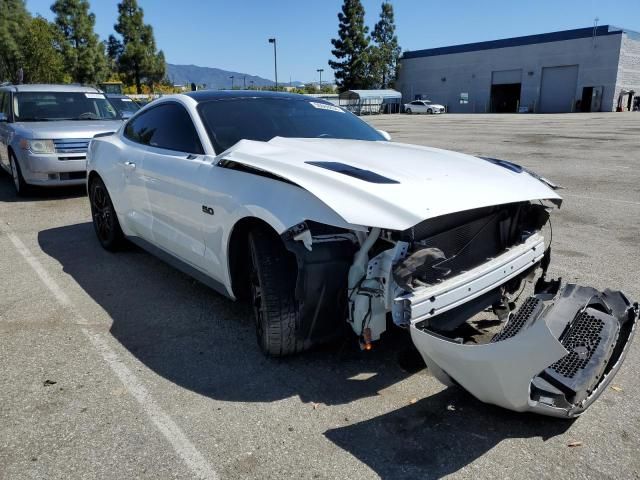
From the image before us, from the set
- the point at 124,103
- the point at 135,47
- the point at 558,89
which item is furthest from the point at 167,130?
the point at 135,47

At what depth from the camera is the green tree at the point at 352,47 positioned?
218 feet

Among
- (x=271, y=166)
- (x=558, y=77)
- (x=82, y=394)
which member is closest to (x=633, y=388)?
(x=271, y=166)

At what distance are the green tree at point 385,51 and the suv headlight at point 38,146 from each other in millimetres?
62800

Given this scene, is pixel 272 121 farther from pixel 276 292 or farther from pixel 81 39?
pixel 81 39

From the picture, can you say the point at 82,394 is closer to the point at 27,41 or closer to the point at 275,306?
the point at 275,306

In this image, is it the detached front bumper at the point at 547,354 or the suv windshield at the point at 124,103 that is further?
the suv windshield at the point at 124,103

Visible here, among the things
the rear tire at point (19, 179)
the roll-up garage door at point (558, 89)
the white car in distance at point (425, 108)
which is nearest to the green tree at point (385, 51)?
the white car in distance at point (425, 108)

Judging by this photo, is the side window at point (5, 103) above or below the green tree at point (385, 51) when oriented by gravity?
below

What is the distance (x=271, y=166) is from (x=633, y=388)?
2.38 meters

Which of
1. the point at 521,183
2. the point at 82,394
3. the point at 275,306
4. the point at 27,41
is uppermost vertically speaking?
the point at 27,41

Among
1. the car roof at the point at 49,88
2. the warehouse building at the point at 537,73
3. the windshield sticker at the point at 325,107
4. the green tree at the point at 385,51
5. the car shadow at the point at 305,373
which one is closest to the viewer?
the car shadow at the point at 305,373

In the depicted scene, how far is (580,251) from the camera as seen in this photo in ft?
17.4

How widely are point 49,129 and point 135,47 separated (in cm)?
5570

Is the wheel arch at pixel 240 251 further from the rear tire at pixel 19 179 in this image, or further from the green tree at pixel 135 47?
the green tree at pixel 135 47
